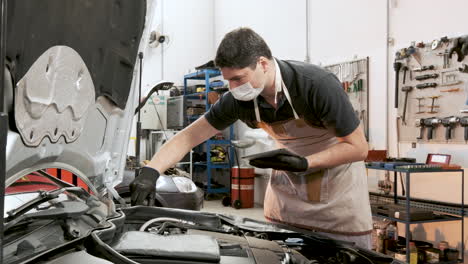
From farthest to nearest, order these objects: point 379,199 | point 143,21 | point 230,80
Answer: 1. point 379,199
2. point 230,80
3. point 143,21

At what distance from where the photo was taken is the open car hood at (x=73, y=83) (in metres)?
0.86

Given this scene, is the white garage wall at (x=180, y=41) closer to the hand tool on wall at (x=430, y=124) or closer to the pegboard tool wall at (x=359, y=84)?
the pegboard tool wall at (x=359, y=84)

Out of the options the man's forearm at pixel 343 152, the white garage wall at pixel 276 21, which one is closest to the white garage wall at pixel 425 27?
the white garage wall at pixel 276 21

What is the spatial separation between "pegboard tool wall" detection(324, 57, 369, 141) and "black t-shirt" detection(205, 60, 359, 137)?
305cm

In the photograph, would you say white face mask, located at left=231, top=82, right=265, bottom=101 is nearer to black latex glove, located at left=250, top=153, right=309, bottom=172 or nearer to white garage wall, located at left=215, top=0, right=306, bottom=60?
black latex glove, located at left=250, top=153, right=309, bottom=172

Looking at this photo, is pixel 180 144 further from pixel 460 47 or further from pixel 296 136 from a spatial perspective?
pixel 460 47

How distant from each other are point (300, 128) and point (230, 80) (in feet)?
1.45

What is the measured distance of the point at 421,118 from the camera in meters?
4.26

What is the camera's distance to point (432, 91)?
415 cm

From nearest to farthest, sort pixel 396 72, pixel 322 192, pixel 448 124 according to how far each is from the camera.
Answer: pixel 322 192 → pixel 448 124 → pixel 396 72

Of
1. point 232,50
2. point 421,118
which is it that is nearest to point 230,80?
point 232,50

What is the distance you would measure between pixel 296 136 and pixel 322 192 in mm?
299

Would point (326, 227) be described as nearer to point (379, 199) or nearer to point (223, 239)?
point (223, 239)

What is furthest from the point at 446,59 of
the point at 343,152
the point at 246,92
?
the point at 246,92
